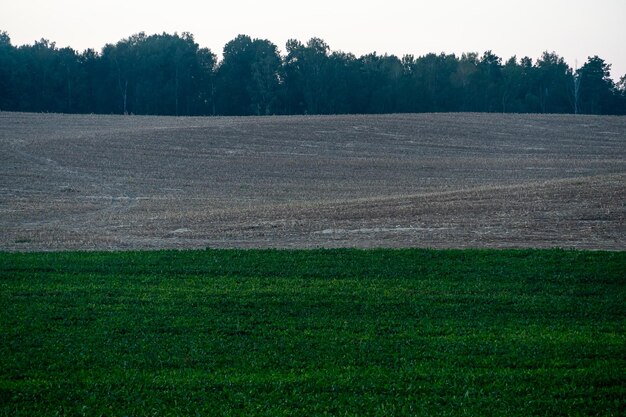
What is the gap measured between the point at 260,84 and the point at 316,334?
85.3 meters

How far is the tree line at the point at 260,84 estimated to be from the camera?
95.0 meters

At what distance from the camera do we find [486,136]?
60.0 m

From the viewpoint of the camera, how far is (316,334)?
12.4 metres

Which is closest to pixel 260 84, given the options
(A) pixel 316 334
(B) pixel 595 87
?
(B) pixel 595 87

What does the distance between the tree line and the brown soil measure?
25.5 meters

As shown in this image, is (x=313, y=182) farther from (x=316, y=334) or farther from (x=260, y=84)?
(x=260, y=84)

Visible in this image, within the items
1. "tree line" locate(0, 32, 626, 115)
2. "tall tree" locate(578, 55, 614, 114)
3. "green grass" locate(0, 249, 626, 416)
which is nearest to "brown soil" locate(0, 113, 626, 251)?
"green grass" locate(0, 249, 626, 416)

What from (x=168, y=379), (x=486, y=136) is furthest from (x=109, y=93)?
(x=168, y=379)

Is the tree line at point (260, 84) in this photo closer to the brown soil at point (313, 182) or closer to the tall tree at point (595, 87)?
the tall tree at point (595, 87)

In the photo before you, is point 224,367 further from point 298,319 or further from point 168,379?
point 298,319

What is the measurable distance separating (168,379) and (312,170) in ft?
113

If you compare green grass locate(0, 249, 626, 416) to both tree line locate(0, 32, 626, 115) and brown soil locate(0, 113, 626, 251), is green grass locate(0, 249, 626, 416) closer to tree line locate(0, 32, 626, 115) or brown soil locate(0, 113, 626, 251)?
brown soil locate(0, 113, 626, 251)

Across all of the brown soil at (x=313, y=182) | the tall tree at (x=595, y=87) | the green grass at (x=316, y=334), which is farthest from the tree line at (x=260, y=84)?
the green grass at (x=316, y=334)

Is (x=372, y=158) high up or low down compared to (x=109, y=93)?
down
